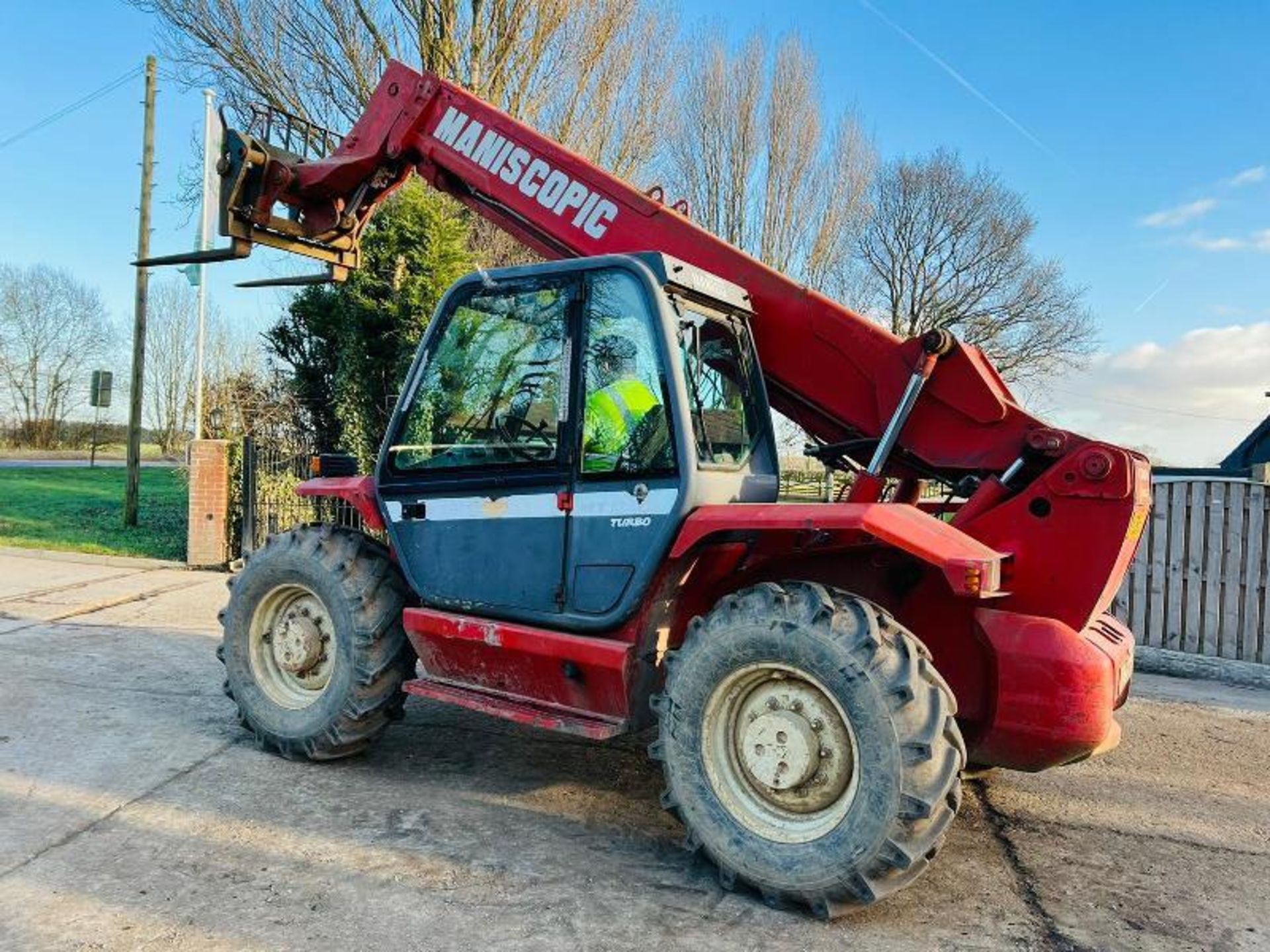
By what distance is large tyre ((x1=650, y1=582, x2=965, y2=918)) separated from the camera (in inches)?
117

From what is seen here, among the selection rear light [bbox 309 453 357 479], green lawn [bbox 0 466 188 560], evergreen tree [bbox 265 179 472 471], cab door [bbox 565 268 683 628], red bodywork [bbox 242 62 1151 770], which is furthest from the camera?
green lawn [bbox 0 466 188 560]

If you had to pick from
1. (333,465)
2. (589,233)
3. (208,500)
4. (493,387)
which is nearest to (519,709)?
(493,387)

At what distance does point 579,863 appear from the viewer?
135 inches

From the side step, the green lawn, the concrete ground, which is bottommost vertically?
the concrete ground

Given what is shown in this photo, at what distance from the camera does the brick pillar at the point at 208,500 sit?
1126 centimetres

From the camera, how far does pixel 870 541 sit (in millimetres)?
3516

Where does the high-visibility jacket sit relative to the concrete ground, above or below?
above

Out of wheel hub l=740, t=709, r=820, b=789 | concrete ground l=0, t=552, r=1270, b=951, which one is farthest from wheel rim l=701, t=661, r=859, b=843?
concrete ground l=0, t=552, r=1270, b=951

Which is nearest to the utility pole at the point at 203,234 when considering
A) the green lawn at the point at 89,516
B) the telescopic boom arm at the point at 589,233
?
the green lawn at the point at 89,516

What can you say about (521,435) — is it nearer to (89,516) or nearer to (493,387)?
(493,387)

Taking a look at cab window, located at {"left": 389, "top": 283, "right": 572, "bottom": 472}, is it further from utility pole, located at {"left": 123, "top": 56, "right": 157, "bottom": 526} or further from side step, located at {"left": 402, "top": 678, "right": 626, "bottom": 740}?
utility pole, located at {"left": 123, "top": 56, "right": 157, "bottom": 526}

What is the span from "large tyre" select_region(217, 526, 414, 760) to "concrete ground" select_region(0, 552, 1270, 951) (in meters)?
0.21

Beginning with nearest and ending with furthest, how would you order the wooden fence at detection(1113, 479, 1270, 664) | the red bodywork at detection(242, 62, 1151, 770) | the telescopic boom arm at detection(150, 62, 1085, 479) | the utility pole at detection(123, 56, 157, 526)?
1. the red bodywork at detection(242, 62, 1151, 770)
2. the telescopic boom arm at detection(150, 62, 1085, 479)
3. the wooden fence at detection(1113, 479, 1270, 664)
4. the utility pole at detection(123, 56, 157, 526)

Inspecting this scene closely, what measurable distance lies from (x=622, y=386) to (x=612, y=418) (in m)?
0.14
